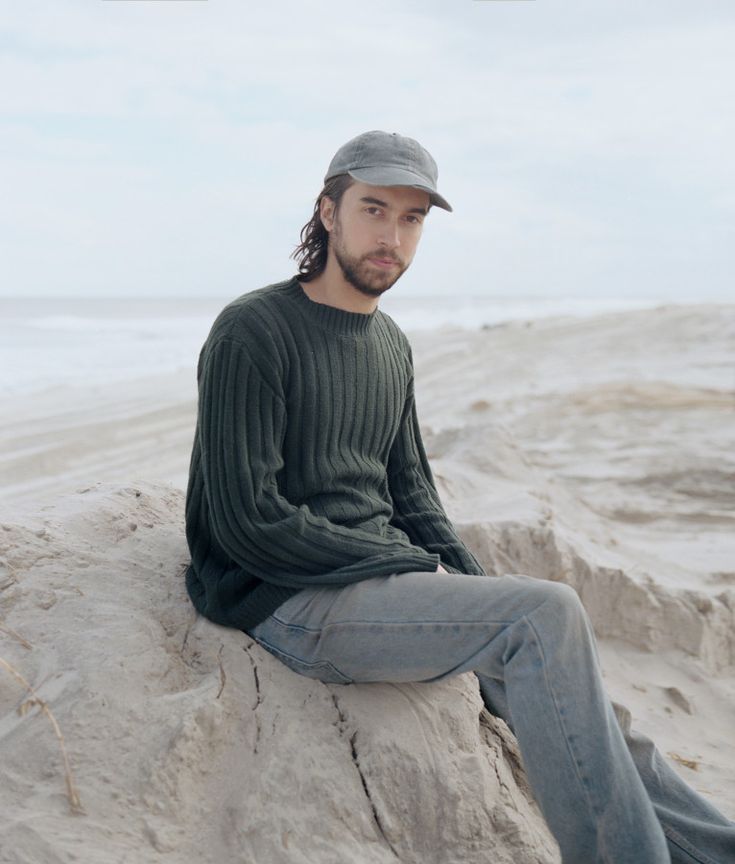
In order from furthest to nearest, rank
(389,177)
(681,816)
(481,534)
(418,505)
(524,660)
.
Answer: (481,534)
(418,505)
(389,177)
(681,816)
(524,660)

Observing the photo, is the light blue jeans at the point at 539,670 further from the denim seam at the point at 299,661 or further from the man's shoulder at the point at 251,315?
the man's shoulder at the point at 251,315

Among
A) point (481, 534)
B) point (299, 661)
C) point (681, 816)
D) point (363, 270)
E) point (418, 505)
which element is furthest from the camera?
point (481, 534)

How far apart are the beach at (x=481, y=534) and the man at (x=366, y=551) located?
355 millimetres

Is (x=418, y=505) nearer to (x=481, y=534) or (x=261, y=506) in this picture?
(x=261, y=506)

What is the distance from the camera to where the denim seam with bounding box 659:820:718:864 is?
7.73ft

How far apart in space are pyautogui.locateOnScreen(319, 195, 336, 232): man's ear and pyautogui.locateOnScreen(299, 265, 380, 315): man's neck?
0.40 feet

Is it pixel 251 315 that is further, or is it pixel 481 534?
pixel 481 534

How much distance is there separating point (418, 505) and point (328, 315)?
2.19 feet

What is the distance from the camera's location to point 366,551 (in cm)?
253

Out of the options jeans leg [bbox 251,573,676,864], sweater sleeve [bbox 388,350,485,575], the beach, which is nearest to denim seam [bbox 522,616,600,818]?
jeans leg [bbox 251,573,676,864]

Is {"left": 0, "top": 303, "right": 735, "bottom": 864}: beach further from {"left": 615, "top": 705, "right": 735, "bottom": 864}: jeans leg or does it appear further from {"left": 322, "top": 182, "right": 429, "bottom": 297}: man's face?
{"left": 322, "top": 182, "right": 429, "bottom": 297}: man's face

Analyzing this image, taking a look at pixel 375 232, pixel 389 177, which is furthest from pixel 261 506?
pixel 389 177

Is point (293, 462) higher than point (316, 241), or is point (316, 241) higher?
point (316, 241)

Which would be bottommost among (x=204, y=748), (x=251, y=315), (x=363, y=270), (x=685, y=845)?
(x=685, y=845)
